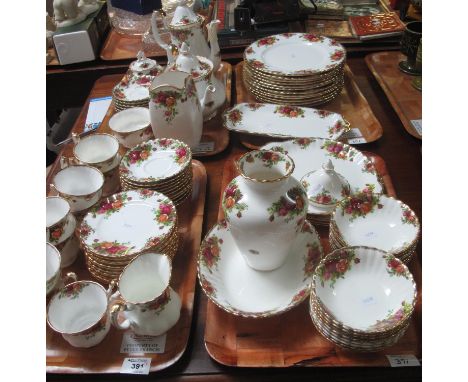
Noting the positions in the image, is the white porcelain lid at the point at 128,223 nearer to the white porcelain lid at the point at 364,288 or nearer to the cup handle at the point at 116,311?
the cup handle at the point at 116,311

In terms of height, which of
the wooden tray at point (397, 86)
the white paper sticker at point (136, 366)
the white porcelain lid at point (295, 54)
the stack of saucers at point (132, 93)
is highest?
the white porcelain lid at point (295, 54)

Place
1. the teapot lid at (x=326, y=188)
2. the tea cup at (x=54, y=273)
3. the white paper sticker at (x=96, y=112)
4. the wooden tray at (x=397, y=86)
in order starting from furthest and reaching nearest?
1. the white paper sticker at (x=96, y=112)
2. the wooden tray at (x=397, y=86)
3. the teapot lid at (x=326, y=188)
4. the tea cup at (x=54, y=273)

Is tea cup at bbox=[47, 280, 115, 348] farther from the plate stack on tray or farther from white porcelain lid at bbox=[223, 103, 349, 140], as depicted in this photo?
the plate stack on tray

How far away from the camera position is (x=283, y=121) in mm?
1247

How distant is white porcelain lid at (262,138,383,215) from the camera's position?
1.01 metres

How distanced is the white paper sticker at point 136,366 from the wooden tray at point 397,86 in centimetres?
91

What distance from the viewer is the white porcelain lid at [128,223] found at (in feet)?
2.81

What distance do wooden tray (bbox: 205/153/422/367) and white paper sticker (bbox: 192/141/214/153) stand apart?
503 mm

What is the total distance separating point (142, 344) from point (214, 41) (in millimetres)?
961

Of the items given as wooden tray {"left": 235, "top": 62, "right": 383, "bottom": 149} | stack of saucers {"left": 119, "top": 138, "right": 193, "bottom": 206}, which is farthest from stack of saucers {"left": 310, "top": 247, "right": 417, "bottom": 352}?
wooden tray {"left": 235, "top": 62, "right": 383, "bottom": 149}

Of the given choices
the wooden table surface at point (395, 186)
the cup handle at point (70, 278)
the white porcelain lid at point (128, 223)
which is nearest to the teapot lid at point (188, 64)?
the wooden table surface at point (395, 186)

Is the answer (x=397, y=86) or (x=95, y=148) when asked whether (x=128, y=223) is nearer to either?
(x=95, y=148)

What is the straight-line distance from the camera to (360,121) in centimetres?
126

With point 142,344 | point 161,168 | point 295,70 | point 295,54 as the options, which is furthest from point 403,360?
point 295,54
